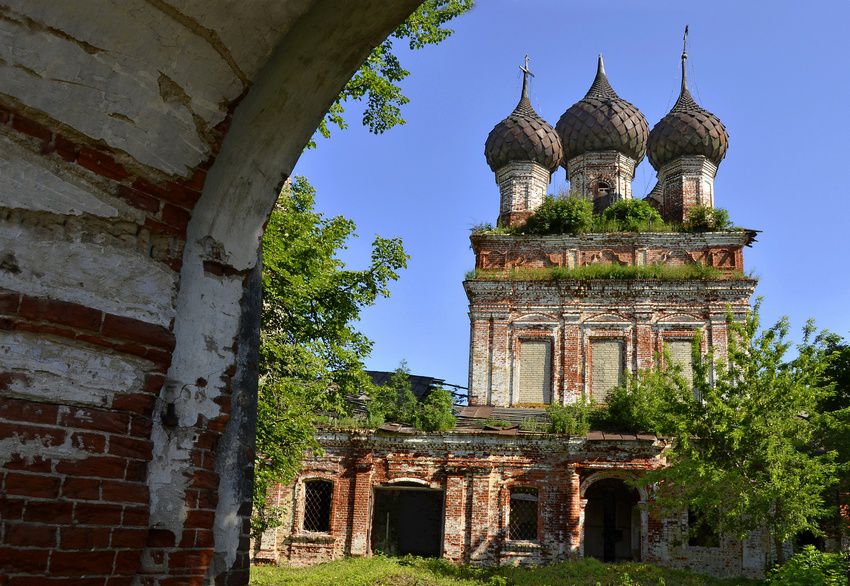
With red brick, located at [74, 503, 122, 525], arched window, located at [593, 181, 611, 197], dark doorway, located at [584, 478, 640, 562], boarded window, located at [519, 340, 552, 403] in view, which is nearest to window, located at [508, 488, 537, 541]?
dark doorway, located at [584, 478, 640, 562]

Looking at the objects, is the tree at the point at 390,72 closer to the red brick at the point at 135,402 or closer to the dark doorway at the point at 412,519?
the red brick at the point at 135,402

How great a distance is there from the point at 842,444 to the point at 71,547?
20.5 m

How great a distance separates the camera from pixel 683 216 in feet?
90.9

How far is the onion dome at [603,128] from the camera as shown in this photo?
1159 inches

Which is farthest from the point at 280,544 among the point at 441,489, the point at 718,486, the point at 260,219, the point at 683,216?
the point at 260,219

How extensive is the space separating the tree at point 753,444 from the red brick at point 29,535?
50.4ft

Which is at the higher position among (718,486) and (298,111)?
(298,111)

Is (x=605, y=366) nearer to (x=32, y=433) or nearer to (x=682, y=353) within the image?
(x=682, y=353)

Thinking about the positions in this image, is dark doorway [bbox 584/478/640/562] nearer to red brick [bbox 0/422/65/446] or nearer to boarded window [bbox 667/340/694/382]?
boarded window [bbox 667/340/694/382]

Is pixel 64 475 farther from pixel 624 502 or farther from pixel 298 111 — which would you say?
pixel 624 502

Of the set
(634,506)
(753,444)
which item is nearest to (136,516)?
(753,444)

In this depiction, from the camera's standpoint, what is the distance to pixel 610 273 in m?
25.8

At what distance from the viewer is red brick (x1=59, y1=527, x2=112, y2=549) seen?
2539 millimetres

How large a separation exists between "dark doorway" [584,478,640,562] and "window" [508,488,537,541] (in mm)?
2205
